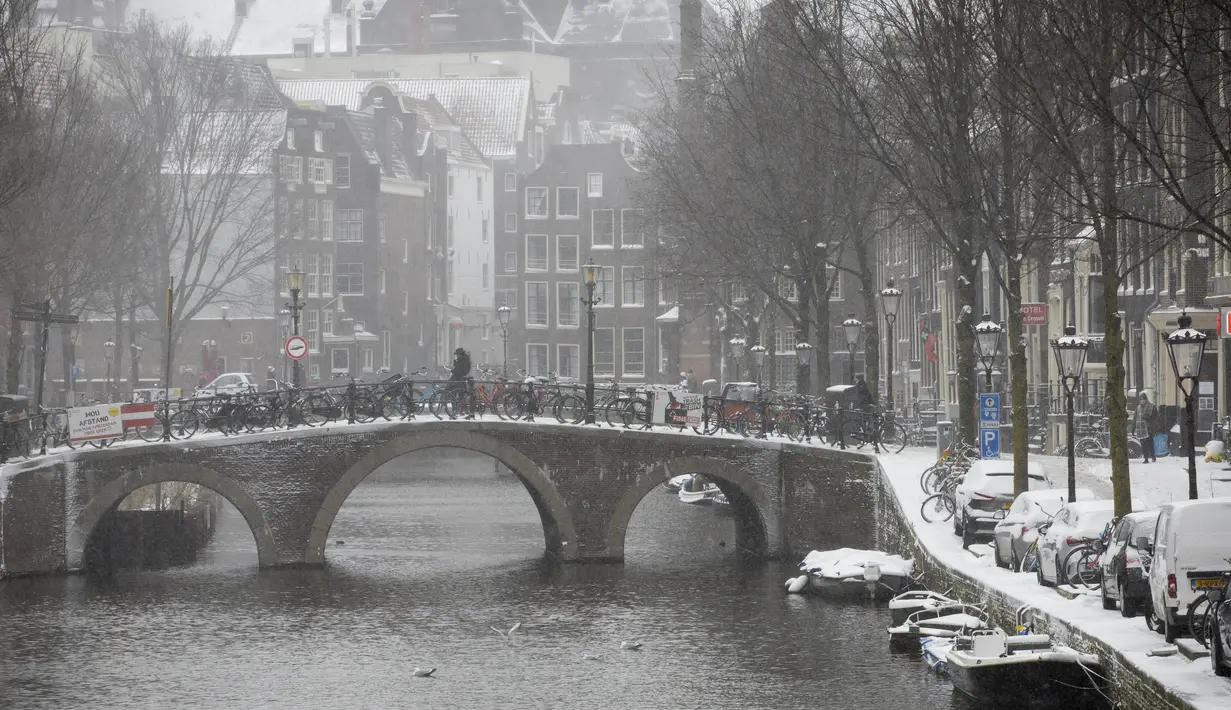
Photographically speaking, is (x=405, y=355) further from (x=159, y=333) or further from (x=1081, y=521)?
(x=1081, y=521)

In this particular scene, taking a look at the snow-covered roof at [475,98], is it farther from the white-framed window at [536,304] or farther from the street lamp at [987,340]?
the street lamp at [987,340]

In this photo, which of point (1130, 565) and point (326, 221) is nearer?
point (1130, 565)

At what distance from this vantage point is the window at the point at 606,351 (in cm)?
10506

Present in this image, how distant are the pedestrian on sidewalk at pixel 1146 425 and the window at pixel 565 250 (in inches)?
2382

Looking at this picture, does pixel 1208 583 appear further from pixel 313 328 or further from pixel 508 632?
pixel 313 328

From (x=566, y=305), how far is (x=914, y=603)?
73510 mm

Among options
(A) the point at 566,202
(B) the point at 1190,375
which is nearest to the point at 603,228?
(A) the point at 566,202

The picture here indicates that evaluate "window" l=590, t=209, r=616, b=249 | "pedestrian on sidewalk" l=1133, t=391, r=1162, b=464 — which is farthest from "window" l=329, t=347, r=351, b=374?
"pedestrian on sidewalk" l=1133, t=391, r=1162, b=464

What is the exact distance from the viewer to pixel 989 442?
40.3 m

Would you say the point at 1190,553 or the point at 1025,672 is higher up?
the point at 1190,553

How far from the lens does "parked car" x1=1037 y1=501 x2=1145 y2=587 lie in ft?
102

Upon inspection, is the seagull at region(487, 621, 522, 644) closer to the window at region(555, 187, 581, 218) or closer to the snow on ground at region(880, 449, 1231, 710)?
the snow on ground at region(880, 449, 1231, 710)

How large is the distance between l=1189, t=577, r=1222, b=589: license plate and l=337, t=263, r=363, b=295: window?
8750 centimetres

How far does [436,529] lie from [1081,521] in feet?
93.2
